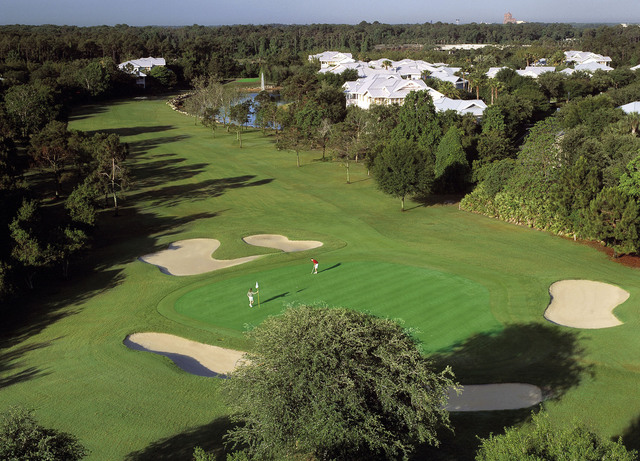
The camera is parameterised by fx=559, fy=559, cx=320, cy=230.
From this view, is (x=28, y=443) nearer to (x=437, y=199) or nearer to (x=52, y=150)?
(x=437, y=199)

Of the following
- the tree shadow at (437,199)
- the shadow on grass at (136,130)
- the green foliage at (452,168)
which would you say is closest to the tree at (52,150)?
the shadow on grass at (136,130)

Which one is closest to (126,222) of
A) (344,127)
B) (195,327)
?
(195,327)

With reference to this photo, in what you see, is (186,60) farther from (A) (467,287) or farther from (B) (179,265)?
(A) (467,287)

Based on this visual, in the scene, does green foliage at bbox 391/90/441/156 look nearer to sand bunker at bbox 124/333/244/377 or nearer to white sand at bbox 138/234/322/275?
white sand at bbox 138/234/322/275

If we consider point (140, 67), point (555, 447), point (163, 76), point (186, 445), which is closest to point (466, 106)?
point (186, 445)

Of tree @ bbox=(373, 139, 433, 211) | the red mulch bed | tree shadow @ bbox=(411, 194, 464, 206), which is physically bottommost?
Answer: the red mulch bed

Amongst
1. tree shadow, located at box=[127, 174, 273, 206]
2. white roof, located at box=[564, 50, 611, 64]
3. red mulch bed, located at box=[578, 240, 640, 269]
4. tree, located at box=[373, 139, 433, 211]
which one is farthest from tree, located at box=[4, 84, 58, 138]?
white roof, located at box=[564, 50, 611, 64]
